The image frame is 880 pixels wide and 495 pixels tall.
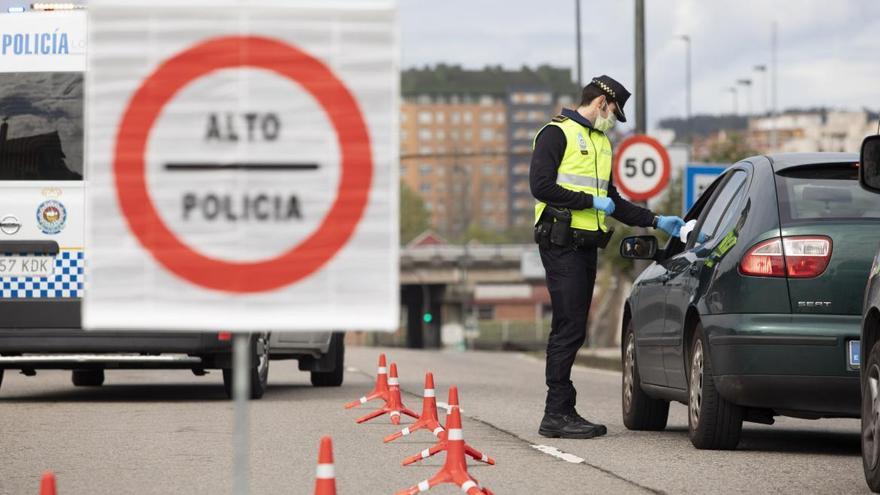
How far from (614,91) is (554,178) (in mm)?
682

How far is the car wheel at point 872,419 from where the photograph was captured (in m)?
8.06

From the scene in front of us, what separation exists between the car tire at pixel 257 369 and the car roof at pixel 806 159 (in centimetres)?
560

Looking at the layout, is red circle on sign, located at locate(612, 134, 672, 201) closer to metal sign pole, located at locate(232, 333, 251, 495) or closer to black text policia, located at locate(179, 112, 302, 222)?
black text policia, located at locate(179, 112, 302, 222)

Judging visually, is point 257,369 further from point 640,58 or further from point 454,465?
point 640,58

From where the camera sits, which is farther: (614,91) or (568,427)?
(614,91)

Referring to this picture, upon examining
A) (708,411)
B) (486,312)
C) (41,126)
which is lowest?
(486,312)

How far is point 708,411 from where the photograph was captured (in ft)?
33.1

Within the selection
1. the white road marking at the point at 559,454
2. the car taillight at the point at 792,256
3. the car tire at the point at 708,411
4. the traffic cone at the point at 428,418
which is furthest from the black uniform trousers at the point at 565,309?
the car taillight at the point at 792,256

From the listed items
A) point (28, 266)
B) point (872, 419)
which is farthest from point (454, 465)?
point (28, 266)

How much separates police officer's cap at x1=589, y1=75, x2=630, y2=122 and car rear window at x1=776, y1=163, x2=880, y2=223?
152 centimetres

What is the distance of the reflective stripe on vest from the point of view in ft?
36.7

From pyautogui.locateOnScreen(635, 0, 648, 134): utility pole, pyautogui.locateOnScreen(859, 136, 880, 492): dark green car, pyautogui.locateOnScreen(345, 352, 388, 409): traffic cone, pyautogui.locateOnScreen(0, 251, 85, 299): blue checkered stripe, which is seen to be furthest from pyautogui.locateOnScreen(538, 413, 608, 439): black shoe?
pyautogui.locateOnScreen(635, 0, 648, 134): utility pole

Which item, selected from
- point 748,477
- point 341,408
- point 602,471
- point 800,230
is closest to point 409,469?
point 602,471

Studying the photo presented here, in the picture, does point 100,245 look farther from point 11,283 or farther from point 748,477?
point 11,283
